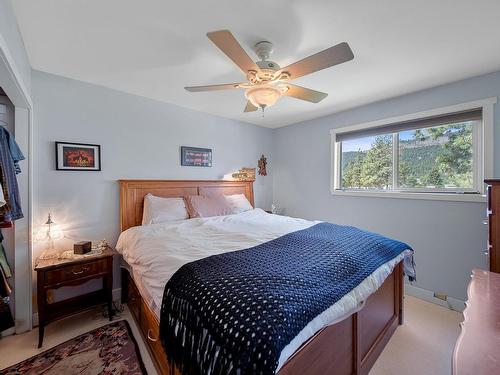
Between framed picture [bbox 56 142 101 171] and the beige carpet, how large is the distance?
1.47m

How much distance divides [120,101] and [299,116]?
2.45 m

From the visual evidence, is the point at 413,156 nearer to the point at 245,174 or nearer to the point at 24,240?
the point at 245,174

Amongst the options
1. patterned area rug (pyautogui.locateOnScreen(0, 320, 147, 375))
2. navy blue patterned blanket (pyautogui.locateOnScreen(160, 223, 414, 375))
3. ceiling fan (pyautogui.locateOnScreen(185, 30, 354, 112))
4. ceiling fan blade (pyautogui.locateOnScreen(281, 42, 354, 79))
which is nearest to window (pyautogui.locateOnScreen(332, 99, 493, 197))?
ceiling fan (pyautogui.locateOnScreen(185, 30, 354, 112))

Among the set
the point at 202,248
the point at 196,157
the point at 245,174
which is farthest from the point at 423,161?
the point at 196,157

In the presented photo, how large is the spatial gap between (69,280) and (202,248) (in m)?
1.27

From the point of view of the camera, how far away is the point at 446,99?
2395 mm

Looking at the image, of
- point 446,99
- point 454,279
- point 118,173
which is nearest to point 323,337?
point 454,279

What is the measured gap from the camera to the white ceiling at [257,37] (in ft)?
4.48

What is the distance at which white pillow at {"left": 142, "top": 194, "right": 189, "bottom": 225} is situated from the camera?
252 centimetres

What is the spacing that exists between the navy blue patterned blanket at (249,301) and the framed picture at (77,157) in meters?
1.81

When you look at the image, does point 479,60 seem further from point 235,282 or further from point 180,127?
point 180,127

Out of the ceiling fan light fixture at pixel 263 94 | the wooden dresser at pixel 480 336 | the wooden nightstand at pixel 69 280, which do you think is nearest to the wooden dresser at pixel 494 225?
the wooden dresser at pixel 480 336

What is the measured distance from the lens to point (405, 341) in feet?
6.20

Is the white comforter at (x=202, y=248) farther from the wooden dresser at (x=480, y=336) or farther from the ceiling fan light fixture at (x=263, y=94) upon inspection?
the ceiling fan light fixture at (x=263, y=94)
